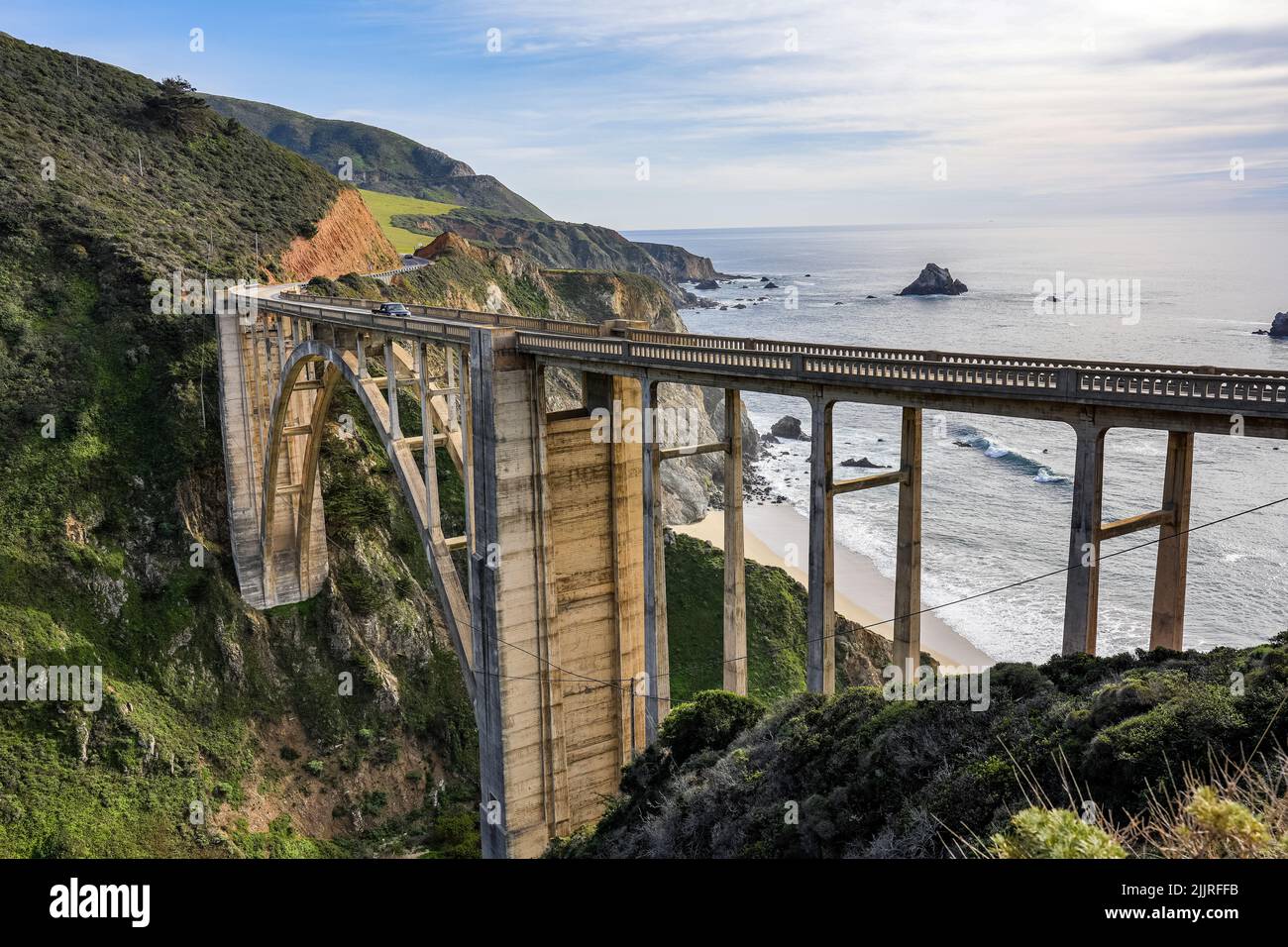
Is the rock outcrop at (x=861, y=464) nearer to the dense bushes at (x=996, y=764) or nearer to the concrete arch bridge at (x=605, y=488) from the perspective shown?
the concrete arch bridge at (x=605, y=488)

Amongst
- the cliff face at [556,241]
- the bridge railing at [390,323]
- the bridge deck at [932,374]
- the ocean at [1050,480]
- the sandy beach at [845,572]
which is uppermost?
the cliff face at [556,241]

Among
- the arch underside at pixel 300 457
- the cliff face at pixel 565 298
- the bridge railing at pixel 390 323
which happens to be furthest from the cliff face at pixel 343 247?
the bridge railing at pixel 390 323

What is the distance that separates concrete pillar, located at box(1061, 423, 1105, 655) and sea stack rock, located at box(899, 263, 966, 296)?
13961 cm

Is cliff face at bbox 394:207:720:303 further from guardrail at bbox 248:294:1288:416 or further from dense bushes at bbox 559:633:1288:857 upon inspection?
dense bushes at bbox 559:633:1288:857

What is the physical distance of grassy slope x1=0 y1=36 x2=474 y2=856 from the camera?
3209 cm

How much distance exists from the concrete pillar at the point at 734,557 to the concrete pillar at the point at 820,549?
7.61 feet

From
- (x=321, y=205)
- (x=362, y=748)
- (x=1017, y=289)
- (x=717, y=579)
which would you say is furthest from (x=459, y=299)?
(x=1017, y=289)

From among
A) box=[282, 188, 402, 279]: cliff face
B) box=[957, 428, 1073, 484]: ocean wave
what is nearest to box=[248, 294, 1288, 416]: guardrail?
box=[282, 188, 402, 279]: cliff face

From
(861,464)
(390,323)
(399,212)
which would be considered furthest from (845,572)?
(399,212)

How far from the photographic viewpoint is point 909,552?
18344 mm

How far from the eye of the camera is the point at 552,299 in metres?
89.8

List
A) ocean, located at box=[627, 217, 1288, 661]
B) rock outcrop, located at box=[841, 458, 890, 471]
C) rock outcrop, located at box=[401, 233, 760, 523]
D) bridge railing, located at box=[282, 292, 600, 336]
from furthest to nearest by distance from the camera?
rock outcrop, located at box=[841, 458, 890, 471]
rock outcrop, located at box=[401, 233, 760, 523]
ocean, located at box=[627, 217, 1288, 661]
bridge railing, located at box=[282, 292, 600, 336]

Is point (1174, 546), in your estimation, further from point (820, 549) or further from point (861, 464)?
point (861, 464)

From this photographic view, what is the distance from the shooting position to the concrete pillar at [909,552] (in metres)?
18.3
